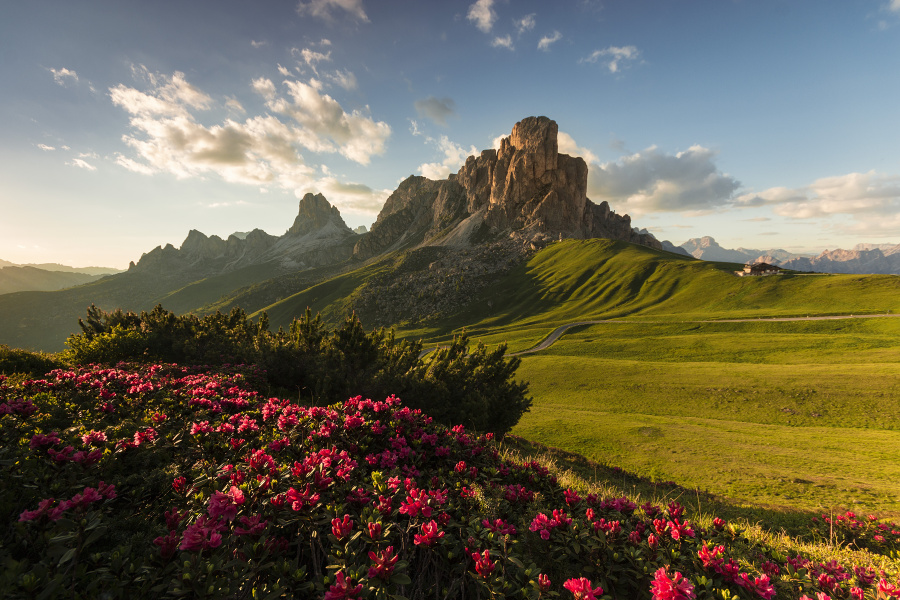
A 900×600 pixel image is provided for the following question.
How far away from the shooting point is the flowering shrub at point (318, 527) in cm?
345

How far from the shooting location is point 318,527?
4.50 m

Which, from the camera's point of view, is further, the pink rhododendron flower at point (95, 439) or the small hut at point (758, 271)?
the small hut at point (758, 271)

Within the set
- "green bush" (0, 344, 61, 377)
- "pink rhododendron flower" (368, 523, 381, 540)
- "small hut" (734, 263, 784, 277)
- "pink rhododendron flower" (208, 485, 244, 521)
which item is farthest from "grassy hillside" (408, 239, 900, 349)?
"pink rhododendron flower" (208, 485, 244, 521)

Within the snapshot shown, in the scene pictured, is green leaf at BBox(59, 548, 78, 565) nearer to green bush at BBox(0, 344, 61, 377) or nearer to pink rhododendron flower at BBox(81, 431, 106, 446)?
pink rhododendron flower at BBox(81, 431, 106, 446)

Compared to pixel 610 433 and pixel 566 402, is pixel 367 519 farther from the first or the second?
pixel 566 402

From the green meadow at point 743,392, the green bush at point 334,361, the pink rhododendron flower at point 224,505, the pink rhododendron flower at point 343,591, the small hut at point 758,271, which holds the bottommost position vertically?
the green meadow at point 743,392

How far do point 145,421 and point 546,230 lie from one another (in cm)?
20150

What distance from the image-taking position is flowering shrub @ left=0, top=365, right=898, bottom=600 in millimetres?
3451

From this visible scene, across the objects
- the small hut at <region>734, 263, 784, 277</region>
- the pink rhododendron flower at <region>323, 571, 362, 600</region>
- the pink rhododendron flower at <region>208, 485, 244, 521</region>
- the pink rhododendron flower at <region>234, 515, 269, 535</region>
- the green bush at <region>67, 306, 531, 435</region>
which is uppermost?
the small hut at <region>734, 263, 784, 277</region>

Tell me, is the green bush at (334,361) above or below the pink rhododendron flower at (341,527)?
below

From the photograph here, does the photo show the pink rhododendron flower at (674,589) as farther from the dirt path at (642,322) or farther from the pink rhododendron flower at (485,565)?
the dirt path at (642,322)

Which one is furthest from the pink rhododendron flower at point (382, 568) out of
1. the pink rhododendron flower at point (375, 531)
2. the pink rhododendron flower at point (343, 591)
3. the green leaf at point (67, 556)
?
the green leaf at point (67, 556)

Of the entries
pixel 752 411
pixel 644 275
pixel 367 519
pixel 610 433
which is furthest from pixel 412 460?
pixel 644 275

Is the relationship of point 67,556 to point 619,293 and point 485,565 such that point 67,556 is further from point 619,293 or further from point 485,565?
point 619,293
